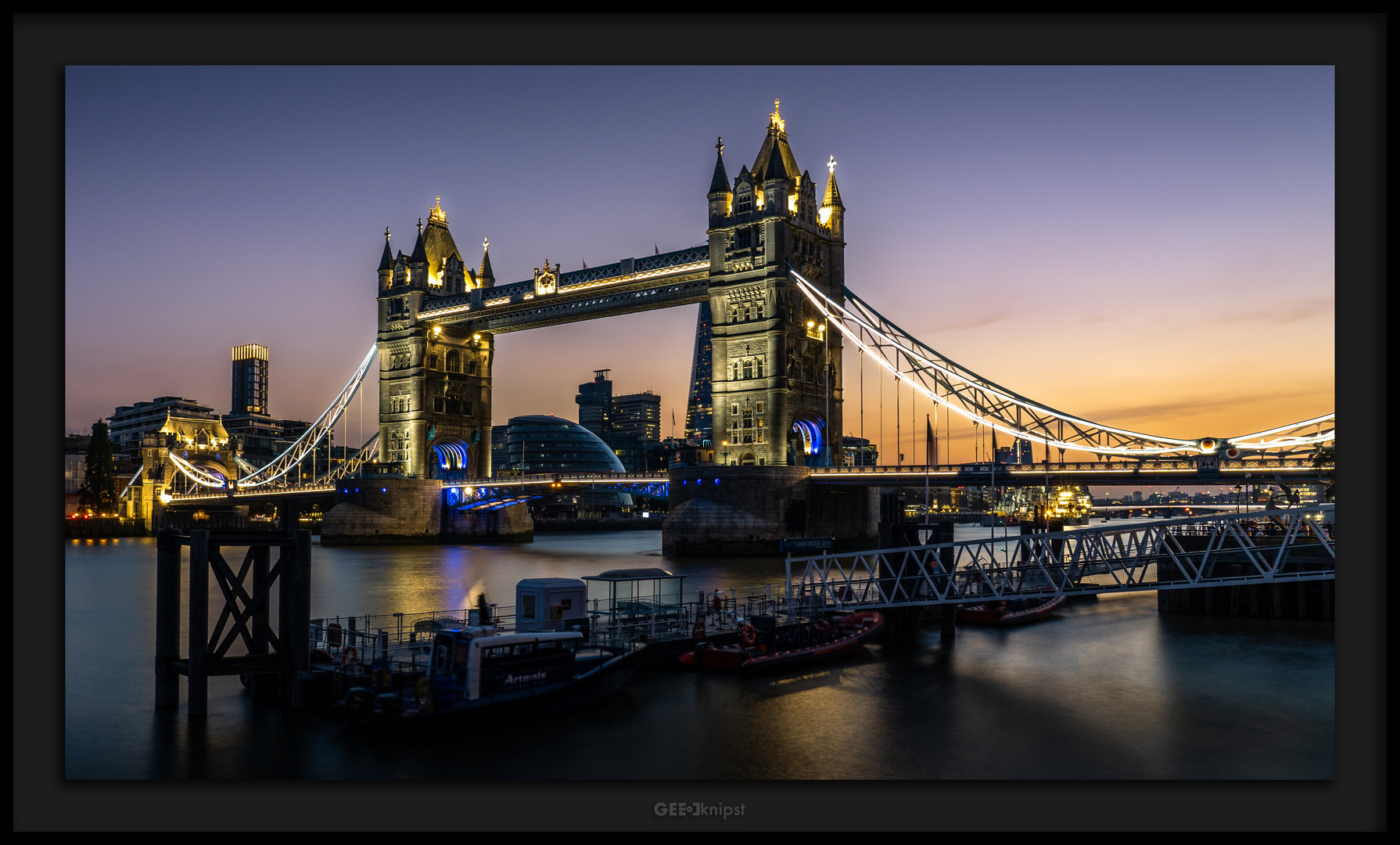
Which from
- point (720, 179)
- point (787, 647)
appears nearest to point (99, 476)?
point (720, 179)

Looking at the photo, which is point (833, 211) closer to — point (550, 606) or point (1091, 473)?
point (1091, 473)

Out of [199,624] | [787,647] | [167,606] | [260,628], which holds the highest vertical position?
[167,606]

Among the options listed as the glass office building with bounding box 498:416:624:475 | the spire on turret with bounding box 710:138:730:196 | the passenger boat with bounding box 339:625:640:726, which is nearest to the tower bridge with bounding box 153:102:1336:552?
the spire on turret with bounding box 710:138:730:196

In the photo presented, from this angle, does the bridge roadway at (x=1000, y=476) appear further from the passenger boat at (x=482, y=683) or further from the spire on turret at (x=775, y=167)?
the passenger boat at (x=482, y=683)

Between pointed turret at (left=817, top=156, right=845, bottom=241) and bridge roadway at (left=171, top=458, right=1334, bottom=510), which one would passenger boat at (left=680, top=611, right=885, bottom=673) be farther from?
pointed turret at (left=817, top=156, right=845, bottom=241)
